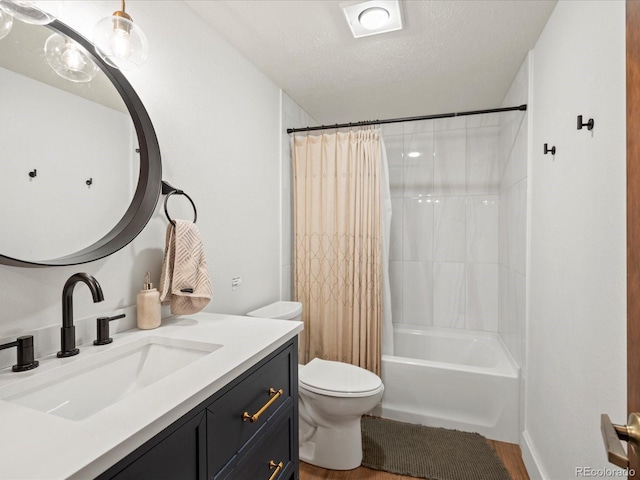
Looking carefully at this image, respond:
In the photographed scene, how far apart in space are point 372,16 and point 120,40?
116cm

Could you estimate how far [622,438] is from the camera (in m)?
0.57

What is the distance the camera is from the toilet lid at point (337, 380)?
5.98 feet

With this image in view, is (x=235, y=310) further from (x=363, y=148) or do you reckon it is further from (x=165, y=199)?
(x=363, y=148)

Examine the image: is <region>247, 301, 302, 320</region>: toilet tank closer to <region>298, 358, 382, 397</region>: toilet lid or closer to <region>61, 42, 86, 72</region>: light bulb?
<region>298, 358, 382, 397</region>: toilet lid

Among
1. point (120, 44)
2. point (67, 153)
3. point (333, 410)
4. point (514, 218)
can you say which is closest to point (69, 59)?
point (120, 44)

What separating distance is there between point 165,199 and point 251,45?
1.09m

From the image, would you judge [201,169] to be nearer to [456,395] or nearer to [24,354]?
[24,354]

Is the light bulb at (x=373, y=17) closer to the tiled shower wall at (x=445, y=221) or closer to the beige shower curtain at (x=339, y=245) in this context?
the beige shower curtain at (x=339, y=245)

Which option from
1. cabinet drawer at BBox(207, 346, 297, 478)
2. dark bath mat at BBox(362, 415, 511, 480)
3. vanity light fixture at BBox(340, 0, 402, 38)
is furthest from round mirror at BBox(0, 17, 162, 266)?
dark bath mat at BBox(362, 415, 511, 480)

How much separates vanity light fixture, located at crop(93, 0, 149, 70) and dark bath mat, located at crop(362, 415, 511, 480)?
2197 mm

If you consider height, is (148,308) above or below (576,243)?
below

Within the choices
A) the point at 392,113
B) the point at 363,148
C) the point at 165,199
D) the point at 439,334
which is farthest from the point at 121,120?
the point at 439,334

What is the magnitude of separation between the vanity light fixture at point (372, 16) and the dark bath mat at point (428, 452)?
2328mm

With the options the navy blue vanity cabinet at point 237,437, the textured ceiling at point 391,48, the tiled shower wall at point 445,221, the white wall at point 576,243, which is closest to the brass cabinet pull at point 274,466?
the navy blue vanity cabinet at point 237,437
